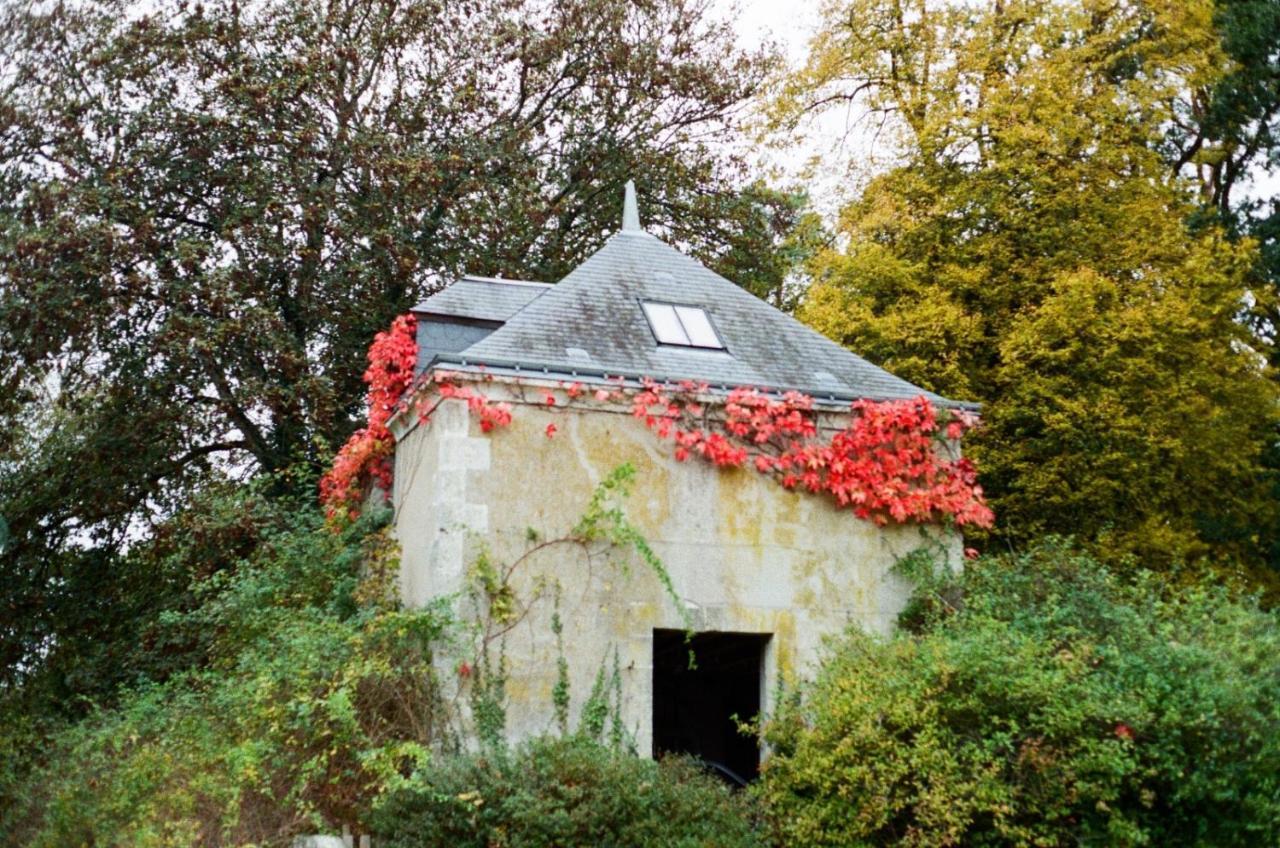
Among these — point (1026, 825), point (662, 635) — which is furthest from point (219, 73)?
point (1026, 825)

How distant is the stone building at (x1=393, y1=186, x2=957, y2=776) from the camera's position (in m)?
10.2

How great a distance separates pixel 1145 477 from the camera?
16469mm

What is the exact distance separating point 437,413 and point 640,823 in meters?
3.75

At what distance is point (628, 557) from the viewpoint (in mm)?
10461

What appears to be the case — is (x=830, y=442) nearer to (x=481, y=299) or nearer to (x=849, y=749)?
(x=849, y=749)

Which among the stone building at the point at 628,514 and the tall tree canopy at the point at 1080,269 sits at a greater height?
the tall tree canopy at the point at 1080,269

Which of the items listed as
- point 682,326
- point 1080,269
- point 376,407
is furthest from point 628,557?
point 1080,269

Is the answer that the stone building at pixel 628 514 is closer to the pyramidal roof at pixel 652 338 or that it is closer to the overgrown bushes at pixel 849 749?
the pyramidal roof at pixel 652 338

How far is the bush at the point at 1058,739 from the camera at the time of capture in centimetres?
804

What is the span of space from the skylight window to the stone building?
2 cm

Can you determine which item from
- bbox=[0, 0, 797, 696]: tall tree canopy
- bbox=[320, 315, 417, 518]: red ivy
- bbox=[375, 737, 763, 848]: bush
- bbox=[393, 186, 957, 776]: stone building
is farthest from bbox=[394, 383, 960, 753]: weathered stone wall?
bbox=[0, 0, 797, 696]: tall tree canopy

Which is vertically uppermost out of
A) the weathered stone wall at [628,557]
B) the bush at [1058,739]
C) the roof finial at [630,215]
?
the roof finial at [630,215]

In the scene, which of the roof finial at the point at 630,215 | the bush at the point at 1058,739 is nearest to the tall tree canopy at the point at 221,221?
the roof finial at the point at 630,215

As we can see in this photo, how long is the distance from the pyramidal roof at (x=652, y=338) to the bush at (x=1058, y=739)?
299 cm
